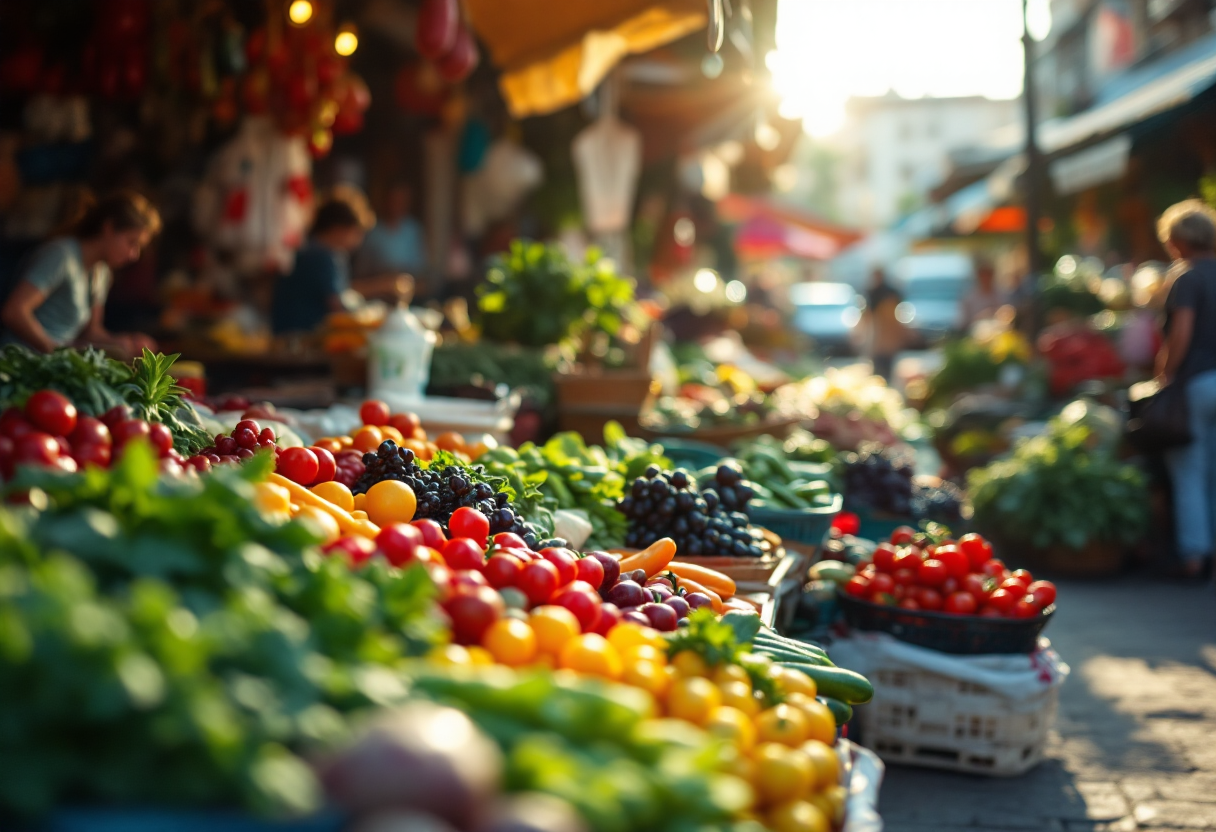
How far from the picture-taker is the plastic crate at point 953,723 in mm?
3959

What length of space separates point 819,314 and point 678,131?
13.3 metres

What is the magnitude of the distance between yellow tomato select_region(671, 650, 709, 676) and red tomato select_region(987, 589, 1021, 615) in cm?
227

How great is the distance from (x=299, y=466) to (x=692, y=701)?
1.47m

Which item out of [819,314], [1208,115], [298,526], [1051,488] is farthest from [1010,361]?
[819,314]

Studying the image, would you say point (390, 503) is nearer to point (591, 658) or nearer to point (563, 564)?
point (563, 564)

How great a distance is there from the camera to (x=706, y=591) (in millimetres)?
3215

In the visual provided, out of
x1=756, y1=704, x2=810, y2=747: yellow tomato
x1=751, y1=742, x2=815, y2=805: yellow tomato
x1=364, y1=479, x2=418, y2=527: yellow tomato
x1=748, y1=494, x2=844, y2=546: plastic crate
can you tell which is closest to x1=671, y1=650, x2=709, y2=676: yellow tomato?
x1=756, y1=704, x2=810, y2=747: yellow tomato

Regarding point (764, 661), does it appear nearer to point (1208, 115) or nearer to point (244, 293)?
point (244, 293)

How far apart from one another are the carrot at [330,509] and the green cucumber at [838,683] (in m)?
1.17

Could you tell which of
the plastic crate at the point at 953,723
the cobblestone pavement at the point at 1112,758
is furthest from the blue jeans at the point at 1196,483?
the plastic crate at the point at 953,723

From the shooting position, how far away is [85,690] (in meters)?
1.25

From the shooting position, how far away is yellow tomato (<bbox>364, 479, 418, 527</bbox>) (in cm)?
291

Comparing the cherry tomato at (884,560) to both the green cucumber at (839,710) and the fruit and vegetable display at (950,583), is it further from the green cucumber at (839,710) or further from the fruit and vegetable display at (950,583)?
the green cucumber at (839,710)

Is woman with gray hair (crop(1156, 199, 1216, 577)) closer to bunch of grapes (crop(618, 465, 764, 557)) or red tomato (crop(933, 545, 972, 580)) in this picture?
red tomato (crop(933, 545, 972, 580))
